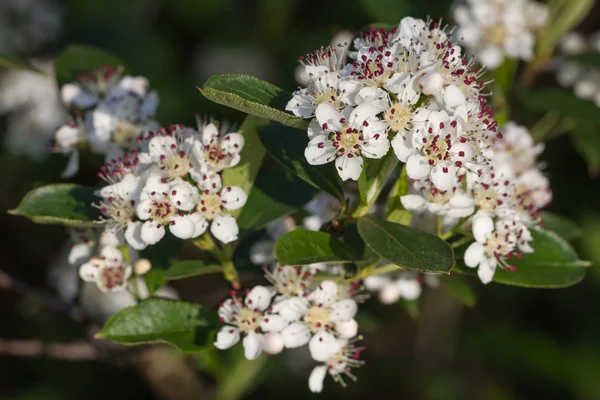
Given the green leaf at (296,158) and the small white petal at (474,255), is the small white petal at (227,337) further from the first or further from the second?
the small white petal at (474,255)

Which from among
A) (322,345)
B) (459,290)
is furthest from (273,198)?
(459,290)

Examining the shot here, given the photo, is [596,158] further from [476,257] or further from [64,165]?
[64,165]

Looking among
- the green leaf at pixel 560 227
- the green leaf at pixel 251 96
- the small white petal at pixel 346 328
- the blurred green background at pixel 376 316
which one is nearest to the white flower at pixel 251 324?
the small white petal at pixel 346 328

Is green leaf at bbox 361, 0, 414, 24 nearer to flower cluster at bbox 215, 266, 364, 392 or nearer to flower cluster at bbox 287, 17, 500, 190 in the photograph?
flower cluster at bbox 287, 17, 500, 190

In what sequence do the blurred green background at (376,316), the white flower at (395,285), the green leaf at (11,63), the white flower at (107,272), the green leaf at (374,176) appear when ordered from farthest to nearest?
1. the blurred green background at (376,316)
2. the white flower at (395,285)
3. the green leaf at (11,63)
4. the white flower at (107,272)
5. the green leaf at (374,176)

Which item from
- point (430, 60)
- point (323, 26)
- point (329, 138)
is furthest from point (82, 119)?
point (323, 26)

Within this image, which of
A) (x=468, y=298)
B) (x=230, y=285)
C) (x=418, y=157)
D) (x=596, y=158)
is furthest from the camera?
(x=596, y=158)
